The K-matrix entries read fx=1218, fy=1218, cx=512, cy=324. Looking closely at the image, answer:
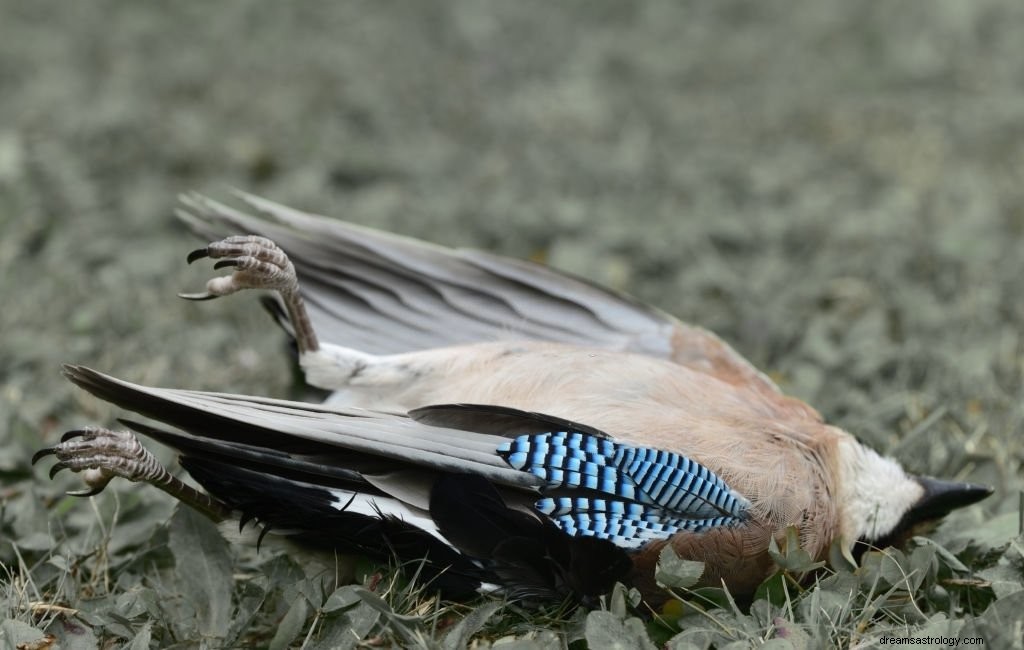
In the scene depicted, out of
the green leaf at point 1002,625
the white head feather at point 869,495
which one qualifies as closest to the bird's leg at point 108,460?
the white head feather at point 869,495

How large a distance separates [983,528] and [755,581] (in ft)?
2.37

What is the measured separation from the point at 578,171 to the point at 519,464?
3.22 m

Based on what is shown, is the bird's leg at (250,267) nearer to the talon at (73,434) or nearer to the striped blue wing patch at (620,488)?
the talon at (73,434)

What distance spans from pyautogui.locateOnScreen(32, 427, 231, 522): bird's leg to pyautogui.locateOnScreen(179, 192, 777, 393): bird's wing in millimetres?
793

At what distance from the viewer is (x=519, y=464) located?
2791mm

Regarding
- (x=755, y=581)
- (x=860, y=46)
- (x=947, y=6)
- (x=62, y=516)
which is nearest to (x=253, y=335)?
(x=62, y=516)

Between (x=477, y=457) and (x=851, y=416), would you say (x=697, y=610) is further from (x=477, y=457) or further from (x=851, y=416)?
(x=851, y=416)

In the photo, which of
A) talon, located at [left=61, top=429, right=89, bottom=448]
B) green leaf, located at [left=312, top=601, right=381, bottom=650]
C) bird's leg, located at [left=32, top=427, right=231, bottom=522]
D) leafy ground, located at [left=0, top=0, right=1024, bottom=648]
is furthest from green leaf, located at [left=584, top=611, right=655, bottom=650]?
talon, located at [left=61, top=429, right=89, bottom=448]

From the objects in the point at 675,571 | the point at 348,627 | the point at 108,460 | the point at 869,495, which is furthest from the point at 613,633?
the point at 108,460

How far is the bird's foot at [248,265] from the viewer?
3215 mm

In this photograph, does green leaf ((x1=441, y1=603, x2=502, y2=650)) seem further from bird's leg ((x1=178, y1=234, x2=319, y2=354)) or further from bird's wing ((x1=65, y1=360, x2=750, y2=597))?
bird's leg ((x1=178, y1=234, x2=319, y2=354))

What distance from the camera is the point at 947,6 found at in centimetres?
771

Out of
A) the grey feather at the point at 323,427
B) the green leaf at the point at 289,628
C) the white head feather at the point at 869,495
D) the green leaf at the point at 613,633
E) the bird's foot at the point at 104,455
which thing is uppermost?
the grey feather at the point at 323,427

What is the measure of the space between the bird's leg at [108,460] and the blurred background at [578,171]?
1.80 feet
